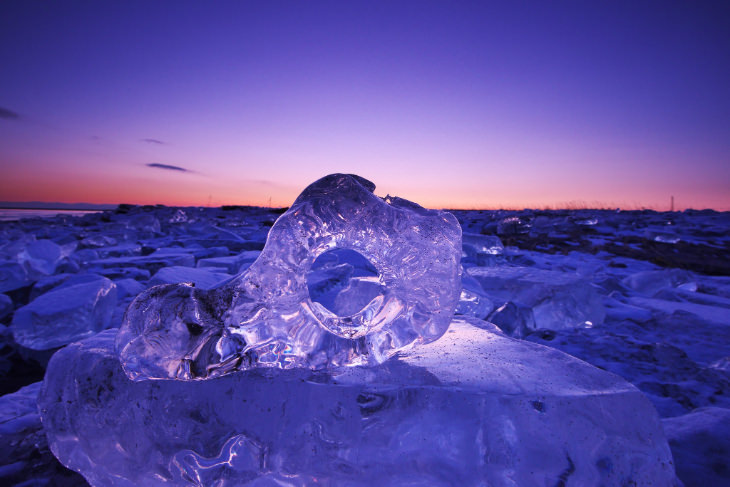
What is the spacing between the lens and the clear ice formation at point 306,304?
33.0 inches

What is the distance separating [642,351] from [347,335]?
63.3 inches

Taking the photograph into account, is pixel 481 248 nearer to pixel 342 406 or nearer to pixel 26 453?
pixel 342 406

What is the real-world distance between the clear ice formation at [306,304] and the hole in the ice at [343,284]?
17 centimetres

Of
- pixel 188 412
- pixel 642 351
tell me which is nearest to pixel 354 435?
pixel 188 412

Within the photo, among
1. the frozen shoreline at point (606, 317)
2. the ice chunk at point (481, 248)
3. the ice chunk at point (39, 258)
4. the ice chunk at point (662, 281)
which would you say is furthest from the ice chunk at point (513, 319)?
the ice chunk at point (39, 258)

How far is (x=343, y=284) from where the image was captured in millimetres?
2227

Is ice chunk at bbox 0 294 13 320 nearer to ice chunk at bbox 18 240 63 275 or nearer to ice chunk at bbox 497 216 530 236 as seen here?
ice chunk at bbox 18 240 63 275

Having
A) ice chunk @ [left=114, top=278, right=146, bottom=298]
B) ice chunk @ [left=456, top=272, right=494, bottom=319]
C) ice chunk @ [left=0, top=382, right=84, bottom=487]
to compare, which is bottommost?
ice chunk @ [left=0, top=382, right=84, bottom=487]

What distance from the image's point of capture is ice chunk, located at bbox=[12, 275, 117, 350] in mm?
1688

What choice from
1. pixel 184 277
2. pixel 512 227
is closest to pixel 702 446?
pixel 184 277

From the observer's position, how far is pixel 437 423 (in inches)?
32.4

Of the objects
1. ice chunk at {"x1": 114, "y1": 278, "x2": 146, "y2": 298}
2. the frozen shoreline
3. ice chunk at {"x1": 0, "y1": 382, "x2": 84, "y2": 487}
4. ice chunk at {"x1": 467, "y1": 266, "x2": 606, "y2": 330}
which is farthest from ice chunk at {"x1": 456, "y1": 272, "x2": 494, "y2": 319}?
ice chunk at {"x1": 114, "y1": 278, "x2": 146, "y2": 298}

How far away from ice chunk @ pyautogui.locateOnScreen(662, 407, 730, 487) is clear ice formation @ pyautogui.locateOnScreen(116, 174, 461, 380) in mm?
669

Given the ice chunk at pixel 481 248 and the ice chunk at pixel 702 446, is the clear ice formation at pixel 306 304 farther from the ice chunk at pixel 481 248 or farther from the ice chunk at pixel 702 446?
the ice chunk at pixel 481 248
